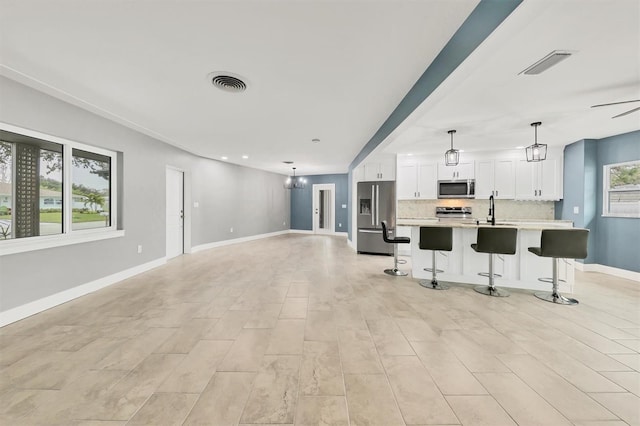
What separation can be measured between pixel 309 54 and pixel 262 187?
7517 mm

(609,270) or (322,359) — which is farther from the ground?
(609,270)

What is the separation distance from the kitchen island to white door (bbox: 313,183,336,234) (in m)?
6.14

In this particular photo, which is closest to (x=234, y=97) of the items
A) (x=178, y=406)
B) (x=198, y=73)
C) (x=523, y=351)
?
(x=198, y=73)

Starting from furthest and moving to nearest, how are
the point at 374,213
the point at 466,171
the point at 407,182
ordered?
1. the point at 407,182
2. the point at 374,213
3. the point at 466,171

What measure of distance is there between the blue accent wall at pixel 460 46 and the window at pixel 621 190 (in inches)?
190

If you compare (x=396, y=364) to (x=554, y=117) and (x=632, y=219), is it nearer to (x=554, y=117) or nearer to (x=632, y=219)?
(x=554, y=117)

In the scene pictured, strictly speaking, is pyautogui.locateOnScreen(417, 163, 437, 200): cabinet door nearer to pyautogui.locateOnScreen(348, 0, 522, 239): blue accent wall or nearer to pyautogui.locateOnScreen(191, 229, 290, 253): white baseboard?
→ pyautogui.locateOnScreen(348, 0, 522, 239): blue accent wall

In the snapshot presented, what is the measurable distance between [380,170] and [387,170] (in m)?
0.18

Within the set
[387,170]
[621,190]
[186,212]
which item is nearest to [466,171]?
[387,170]

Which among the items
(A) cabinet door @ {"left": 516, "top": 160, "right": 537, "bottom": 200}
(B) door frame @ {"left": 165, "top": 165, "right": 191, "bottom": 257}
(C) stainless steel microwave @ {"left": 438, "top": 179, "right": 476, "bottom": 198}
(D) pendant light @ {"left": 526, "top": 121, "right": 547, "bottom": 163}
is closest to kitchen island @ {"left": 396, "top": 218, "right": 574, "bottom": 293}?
(D) pendant light @ {"left": 526, "top": 121, "right": 547, "bottom": 163}

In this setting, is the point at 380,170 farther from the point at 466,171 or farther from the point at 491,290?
the point at 491,290

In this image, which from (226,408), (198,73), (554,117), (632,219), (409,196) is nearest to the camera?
(226,408)

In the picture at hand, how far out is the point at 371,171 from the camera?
22.0 ft

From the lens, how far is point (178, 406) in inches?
62.5
